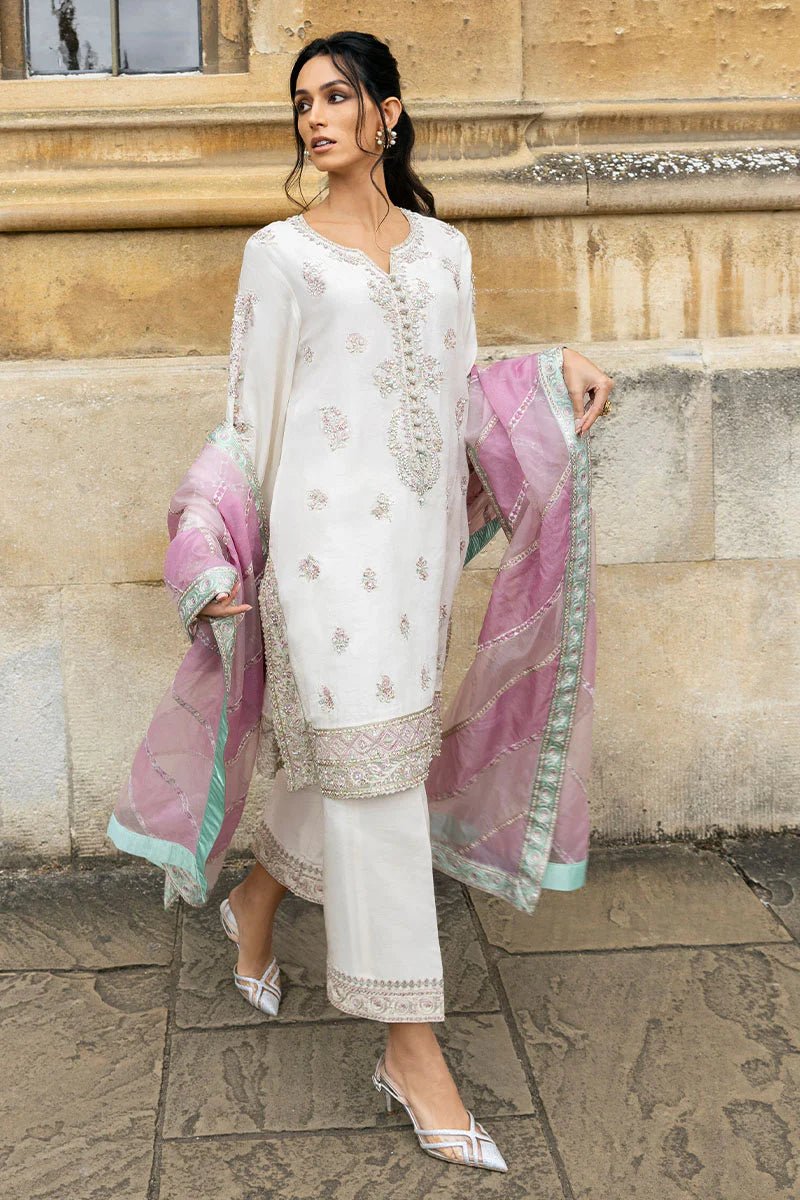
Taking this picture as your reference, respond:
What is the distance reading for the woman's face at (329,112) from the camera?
246cm

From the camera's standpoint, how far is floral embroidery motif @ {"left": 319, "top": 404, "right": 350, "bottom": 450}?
2502 mm

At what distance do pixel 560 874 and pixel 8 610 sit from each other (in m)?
1.75

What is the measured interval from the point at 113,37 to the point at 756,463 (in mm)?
2198

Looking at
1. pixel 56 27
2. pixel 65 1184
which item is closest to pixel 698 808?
pixel 65 1184

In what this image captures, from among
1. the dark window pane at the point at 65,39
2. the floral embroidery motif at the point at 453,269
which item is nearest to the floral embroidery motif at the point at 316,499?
the floral embroidery motif at the point at 453,269

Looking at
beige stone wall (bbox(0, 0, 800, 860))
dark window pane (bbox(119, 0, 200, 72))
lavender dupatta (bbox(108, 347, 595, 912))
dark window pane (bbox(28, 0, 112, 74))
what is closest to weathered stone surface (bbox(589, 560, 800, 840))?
beige stone wall (bbox(0, 0, 800, 860))

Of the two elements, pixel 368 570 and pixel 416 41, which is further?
pixel 416 41

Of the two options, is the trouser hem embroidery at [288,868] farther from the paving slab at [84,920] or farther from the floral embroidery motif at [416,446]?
the floral embroidery motif at [416,446]

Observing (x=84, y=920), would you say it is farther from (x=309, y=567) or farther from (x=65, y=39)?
(x=65, y=39)

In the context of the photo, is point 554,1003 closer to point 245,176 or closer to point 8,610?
point 8,610

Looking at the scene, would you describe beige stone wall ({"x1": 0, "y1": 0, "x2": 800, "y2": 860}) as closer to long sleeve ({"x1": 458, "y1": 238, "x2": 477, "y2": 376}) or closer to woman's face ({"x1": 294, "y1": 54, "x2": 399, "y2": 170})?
long sleeve ({"x1": 458, "y1": 238, "x2": 477, "y2": 376})

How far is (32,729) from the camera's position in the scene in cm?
372

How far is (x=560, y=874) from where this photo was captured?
2.84m

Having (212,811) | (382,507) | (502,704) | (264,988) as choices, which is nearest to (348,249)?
(382,507)
